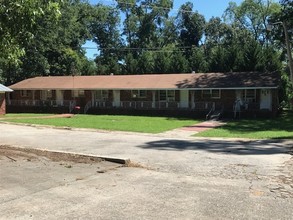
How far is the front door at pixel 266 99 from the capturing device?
35.6m

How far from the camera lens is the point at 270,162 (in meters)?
13.0

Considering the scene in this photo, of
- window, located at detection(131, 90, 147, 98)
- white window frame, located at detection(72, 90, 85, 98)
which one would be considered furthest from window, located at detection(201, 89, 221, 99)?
white window frame, located at detection(72, 90, 85, 98)

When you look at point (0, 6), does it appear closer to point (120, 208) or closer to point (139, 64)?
point (120, 208)

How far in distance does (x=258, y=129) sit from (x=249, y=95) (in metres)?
10.0

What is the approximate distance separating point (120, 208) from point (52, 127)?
21.5m

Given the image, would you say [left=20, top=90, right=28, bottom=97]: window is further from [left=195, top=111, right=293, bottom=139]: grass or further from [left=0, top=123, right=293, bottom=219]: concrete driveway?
[left=0, top=123, right=293, bottom=219]: concrete driveway

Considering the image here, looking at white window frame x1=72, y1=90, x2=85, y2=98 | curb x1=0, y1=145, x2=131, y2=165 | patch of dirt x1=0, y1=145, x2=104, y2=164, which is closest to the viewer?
curb x1=0, y1=145, x2=131, y2=165

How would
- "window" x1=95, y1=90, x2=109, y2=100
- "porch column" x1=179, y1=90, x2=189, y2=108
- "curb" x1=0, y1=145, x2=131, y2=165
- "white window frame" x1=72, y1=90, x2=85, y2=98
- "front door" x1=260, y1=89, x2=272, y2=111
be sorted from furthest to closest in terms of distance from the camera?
"white window frame" x1=72, y1=90, x2=85, y2=98, "window" x1=95, y1=90, x2=109, y2=100, "porch column" x1=179, y1=90, x2=189, y2=108, "front door" x1=260, y1=89, x2=272, y2=111, "curb" x1=0, y1=145, x2=131, y2=165

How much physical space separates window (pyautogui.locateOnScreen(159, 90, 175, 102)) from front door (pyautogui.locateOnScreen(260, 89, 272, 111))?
8218mm

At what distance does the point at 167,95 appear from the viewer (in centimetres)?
4003

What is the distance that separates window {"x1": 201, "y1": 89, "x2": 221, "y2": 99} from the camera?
3781 cm

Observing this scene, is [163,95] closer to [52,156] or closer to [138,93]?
[138,93]

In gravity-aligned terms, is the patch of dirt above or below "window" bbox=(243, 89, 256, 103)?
below

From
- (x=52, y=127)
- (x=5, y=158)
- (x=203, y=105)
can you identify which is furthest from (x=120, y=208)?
(x=203, y=105)
